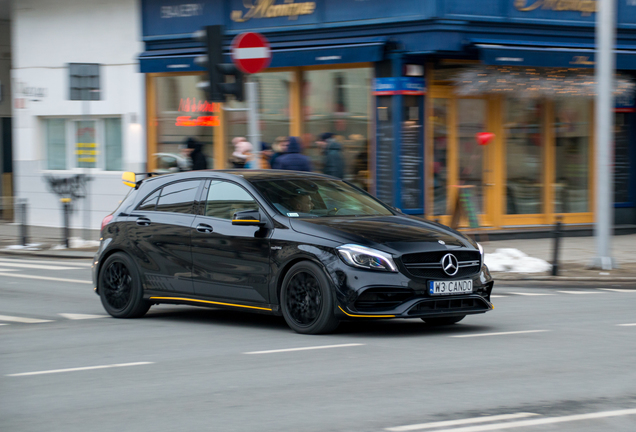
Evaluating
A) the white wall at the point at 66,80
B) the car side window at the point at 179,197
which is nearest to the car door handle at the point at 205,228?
the car side window at the point at 179,197

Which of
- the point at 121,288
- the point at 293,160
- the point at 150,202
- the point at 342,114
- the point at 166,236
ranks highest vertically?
the point at 342,114

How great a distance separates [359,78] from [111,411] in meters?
13.3

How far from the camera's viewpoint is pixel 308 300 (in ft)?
26.3

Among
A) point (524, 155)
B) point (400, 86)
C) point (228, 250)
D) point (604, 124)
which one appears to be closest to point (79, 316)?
point (228, 250)

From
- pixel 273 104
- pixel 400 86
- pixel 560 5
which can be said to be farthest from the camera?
pixel 273 104

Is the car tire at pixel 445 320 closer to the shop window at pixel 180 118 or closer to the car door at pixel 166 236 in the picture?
the car door at pixel 166 236

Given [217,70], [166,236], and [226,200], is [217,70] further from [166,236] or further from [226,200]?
[226,200]

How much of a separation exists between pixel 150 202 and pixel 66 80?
486 inches

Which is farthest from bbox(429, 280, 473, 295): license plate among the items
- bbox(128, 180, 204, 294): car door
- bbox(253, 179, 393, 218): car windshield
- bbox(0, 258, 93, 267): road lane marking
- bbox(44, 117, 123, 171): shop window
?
bbox(44, 117, 123, 171): shop window

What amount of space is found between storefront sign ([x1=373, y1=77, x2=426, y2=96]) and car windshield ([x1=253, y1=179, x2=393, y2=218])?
→ 8228mm

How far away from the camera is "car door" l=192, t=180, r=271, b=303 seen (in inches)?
331

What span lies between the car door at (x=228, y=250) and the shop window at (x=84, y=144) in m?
13.7

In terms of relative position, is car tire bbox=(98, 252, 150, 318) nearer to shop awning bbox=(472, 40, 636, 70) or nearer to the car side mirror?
the car side mirror

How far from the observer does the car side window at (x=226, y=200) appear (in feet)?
28.6
